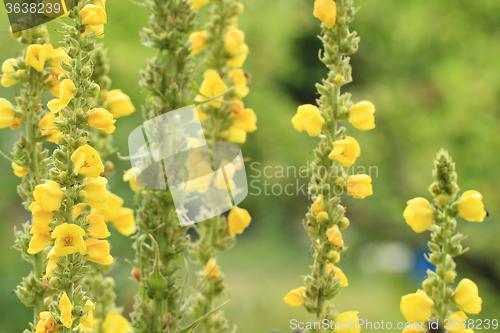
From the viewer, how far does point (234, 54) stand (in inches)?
38.3

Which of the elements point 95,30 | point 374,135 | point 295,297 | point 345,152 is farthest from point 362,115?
point 374,135

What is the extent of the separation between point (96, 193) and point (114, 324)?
0.42m

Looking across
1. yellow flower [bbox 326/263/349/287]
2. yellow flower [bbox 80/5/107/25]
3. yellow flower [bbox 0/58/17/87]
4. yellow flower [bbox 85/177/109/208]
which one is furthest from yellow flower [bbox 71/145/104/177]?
yellow flower [bbox 326/263/349/287]

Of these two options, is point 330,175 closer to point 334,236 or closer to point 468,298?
point 334,236

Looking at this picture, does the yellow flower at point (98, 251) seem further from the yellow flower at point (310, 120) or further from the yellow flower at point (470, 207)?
the yellow flower at point (470, 207)

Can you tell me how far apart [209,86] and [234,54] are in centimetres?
10

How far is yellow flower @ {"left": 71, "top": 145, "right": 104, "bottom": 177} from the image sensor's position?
516 millimetres

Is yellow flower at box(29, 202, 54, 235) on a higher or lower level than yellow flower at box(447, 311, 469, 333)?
higher

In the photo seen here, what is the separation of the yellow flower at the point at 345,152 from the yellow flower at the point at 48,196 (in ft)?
1.22

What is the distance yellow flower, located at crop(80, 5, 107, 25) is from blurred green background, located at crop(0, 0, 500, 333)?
1.70 metres

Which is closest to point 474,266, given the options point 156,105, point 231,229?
point 231,229

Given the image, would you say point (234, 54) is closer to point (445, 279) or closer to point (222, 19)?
point (222, 19)

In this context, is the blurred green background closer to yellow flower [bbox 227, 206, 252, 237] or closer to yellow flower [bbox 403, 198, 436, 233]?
yellow flower [bbox 227, 206, 252, 237]

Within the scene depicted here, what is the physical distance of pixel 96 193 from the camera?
56 cm
